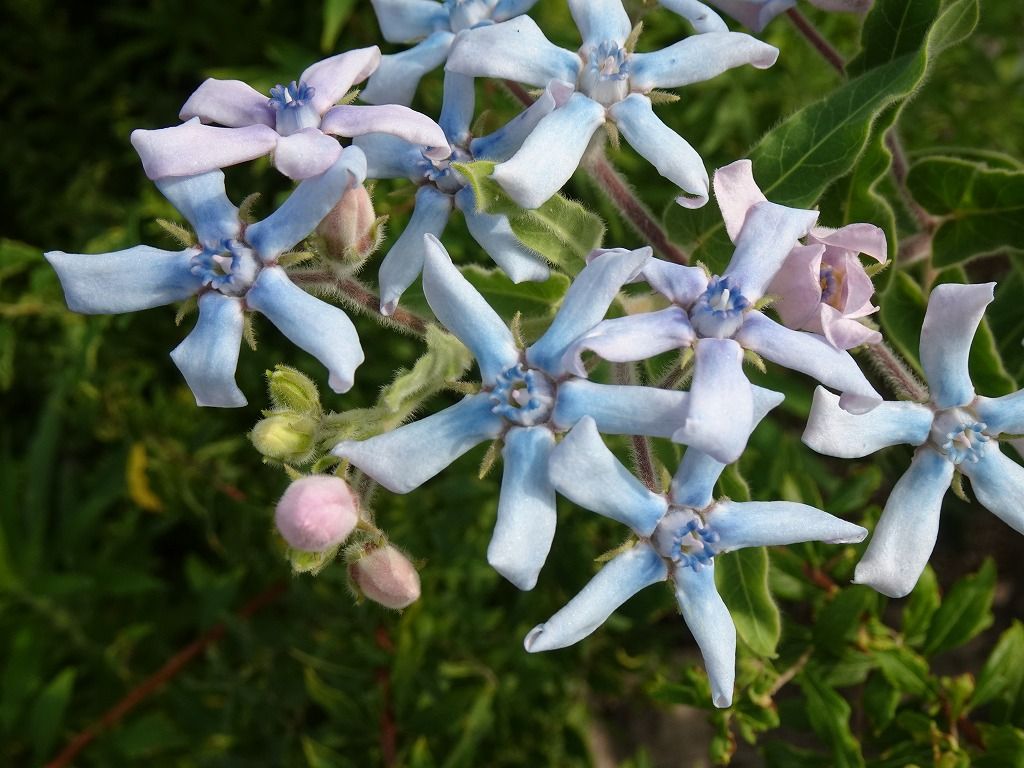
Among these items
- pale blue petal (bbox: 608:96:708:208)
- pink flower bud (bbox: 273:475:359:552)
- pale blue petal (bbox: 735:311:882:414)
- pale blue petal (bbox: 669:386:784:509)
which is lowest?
pale blue petal (bbox: 669:386:784:509)

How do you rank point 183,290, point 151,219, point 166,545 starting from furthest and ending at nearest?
point 166,545 < point 151,219 < point 183,290

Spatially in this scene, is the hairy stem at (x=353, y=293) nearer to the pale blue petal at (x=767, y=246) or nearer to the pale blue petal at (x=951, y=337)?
the pale blue petal at (x=767, y=246)

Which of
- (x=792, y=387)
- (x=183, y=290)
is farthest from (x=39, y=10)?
(x=792, y=387)

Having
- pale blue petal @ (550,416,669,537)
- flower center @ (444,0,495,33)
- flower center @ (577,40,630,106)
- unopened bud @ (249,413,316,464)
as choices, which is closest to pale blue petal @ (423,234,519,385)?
pale blue petal @ (550,416,669,537)

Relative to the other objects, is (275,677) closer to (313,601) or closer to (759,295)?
(313,601)

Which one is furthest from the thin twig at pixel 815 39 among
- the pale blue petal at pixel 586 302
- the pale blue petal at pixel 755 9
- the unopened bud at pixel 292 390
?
the unopened bud at pixel 292 390

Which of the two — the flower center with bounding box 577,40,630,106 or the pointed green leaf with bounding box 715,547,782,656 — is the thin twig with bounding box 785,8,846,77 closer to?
the flower center with bounding box 577,40,630,106

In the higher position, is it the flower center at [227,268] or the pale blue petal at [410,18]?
the pale blue petal at [410,18]
